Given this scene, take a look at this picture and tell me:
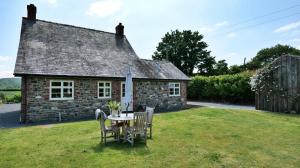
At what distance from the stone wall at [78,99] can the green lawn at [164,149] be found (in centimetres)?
299

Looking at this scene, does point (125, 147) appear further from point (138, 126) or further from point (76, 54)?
point (76, 54)

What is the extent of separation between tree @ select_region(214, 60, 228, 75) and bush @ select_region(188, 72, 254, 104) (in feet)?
56.8

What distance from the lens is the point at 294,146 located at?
661 centimetres

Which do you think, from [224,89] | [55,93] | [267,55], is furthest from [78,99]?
[267,55]

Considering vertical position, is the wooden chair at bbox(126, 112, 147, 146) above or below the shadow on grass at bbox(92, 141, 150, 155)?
above

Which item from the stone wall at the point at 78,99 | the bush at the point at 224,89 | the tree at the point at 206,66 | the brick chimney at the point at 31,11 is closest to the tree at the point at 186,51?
the tree at the point at 206,66

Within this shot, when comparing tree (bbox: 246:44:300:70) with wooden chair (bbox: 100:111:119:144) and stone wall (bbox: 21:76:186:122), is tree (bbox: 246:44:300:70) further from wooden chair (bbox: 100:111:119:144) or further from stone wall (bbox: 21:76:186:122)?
wooden chair (bbox: 100:111:119:144)

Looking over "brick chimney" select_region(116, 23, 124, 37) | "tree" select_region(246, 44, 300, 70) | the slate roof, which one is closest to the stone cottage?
the slate roof

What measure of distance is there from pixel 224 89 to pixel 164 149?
17822 mm

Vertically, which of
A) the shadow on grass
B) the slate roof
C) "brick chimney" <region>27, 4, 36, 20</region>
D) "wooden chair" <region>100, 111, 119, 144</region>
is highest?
"brick chimney" <region>27, 4, 36, 20</region>

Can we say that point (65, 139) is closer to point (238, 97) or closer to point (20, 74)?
point (20, 74)

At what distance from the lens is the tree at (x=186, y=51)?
44.9 m

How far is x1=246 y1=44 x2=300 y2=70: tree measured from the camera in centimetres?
4443

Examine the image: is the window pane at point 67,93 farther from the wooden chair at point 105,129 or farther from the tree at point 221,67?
the tree at point 221,67
